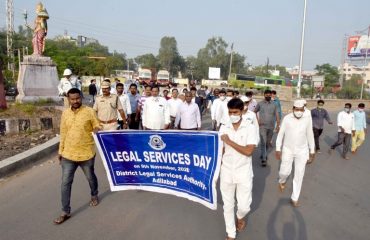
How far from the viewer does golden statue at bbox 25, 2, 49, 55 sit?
13633 millimetres

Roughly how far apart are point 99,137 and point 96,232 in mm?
1180

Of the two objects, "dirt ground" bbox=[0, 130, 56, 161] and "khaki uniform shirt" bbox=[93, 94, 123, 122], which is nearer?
"khaki uniform shirt" bbox=[93, 94, 123, 122]

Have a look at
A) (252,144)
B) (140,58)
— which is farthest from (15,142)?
(140,58)

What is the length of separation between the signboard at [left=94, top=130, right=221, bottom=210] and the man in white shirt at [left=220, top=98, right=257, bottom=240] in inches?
4.3

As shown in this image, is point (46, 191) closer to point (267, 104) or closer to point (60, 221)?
point (60, 221)

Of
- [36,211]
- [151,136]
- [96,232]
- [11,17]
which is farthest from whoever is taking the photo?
[11,17]

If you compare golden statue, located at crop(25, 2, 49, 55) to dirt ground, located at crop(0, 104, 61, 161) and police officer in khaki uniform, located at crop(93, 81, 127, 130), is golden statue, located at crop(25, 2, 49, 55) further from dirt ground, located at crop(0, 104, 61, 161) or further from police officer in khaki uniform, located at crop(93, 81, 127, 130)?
police officer in khaki uniform, located at crop(93, 81, 127, 130)

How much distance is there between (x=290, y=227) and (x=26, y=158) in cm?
509

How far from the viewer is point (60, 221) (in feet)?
13.6

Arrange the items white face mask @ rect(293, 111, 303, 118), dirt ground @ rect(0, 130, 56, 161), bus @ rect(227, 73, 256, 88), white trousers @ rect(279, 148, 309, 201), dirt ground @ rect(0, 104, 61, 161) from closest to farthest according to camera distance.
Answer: white trousers @ rect(279, 148, 309, 201) < white face mask @ rect(293, 111, 303, 118) < dirt ground @ rect(0, 130, 56, 161) < dirt ground @ rect(0, 104, 61, 161) < bus @ rect(227, 73, 256, 88)

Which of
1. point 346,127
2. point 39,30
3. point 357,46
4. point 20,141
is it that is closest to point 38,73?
point 39,30

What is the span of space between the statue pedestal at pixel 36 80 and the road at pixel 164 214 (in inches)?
292

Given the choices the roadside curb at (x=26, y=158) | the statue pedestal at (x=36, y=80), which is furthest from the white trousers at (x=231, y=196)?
the statue pedestal at (x=36, y=80)

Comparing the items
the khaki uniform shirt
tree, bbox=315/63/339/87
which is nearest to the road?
the khaki uniform shirt
